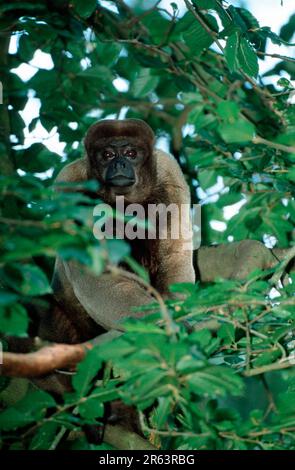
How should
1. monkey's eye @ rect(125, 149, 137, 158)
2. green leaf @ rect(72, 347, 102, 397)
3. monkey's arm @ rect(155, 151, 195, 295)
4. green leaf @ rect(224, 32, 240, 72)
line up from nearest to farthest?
1. green leaf @ rect(72, 347, 102, 397)
2. green leaf @ rect(224, 32, 240, 72)
3. monkey's arm @ rect(155, 151, 195, 295)
4. monkey's eye @ rect(125, 149, 137, 158)

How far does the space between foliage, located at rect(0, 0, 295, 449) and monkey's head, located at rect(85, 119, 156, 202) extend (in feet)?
1.25

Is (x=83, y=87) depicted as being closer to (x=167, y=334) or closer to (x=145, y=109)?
(x=145, y=109)

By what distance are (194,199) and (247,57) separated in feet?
8.12

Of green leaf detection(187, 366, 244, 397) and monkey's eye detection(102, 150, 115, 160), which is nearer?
green leaf detection(187, 366, 244, 397)

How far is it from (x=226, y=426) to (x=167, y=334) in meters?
0.63

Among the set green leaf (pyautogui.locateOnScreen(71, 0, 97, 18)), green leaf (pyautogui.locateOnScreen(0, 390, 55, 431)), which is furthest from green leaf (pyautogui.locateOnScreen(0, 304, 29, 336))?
green leaf (pyautogui.locateOnScreen(71, 0, 97, 18))

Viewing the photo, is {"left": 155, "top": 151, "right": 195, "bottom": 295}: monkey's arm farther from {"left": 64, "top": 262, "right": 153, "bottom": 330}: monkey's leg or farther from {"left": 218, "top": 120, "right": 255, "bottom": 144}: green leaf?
{"left": 218, "top": 120, "right": 255, "bottom": 144}: green leaf

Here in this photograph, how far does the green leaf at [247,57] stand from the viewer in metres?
4.23

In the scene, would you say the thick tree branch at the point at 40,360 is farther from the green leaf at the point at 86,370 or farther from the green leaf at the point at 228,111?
the green leaf at the point at 228,111

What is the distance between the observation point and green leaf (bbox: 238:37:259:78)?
4230 millimetres

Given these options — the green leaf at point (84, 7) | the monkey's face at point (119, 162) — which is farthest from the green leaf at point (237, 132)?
the green leaf at point (84, 7)

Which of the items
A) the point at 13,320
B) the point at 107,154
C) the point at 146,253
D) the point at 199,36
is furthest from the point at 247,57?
the point at 13,320

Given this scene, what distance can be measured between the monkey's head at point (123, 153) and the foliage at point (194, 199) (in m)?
0.38

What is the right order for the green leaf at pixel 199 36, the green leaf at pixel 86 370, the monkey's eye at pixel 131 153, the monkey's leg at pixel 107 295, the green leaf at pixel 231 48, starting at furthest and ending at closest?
the monkey's eye at pixel 131 153 → the green leaf at pixel 199 36 → the monkey's leg at pixel 107 295 → the green leaf at pixel 231 48 → the green leaf at pixel 86 370
